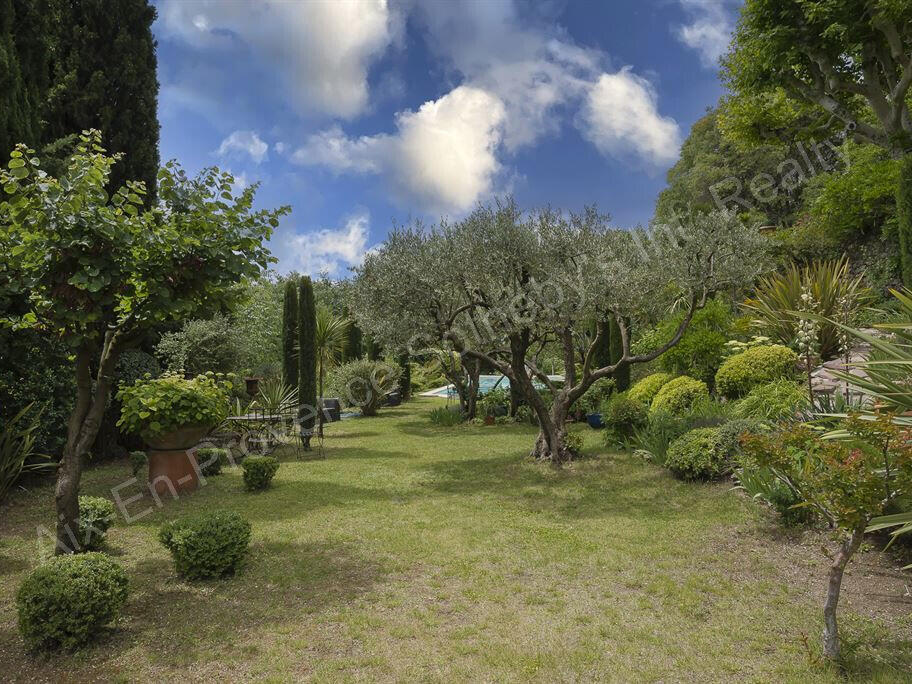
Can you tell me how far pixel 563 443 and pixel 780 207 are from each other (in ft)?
86.9

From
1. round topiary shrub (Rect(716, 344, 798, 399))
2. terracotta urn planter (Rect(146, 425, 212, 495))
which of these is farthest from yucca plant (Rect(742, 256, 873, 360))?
terracotta urn planter (Rect(146, 425, 212, 495))

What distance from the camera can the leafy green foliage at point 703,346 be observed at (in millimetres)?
14047

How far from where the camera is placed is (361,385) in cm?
2205

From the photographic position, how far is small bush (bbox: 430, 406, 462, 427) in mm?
18348

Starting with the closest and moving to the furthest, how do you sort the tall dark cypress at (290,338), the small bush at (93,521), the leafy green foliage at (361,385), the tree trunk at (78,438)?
the tree trunk at (78,438) → the small bush at (93,521) → the tall dark cypress at (290,338) → the leafy green foliage at (361,385)

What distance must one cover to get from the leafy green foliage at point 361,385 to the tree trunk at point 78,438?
1649 cm

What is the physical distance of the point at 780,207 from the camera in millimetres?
30062

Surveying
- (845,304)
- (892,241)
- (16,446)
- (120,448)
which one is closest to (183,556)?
(16,446)

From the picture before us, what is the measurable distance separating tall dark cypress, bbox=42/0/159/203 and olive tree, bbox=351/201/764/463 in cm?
708

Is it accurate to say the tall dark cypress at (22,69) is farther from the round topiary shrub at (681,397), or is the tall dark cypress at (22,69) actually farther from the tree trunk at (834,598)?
the round topiary shrub at (681,397)

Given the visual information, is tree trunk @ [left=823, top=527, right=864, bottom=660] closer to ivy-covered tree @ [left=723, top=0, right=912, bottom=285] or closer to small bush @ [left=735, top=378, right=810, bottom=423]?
small bush @ [left=735, top=378, right=810, bottom=423]

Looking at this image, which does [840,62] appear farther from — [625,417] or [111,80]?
[111,80]

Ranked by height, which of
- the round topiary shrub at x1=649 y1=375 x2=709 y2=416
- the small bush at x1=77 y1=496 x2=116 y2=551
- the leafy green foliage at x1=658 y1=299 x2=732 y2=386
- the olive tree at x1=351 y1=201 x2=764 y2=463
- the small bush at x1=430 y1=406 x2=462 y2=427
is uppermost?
the olive tree at x1=351 y1=201 x2=764 y2=463

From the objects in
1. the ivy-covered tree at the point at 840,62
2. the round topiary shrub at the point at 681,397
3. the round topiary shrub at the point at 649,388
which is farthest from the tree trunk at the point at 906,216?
the round topiary shrub at the point at 649,388
